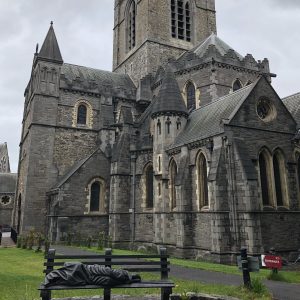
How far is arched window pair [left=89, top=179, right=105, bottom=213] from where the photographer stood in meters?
26.6

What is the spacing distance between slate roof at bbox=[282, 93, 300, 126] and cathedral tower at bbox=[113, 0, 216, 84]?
651 inches

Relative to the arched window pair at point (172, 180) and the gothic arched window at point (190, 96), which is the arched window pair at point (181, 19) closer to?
the gothic arched window at point (190, 96)

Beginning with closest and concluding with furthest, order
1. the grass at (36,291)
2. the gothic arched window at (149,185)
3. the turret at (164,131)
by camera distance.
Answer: the grass at (36,291) → the turret at (164,131) → the gothic arched window at (149,185)

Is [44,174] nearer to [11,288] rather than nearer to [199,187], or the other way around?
[199,187]

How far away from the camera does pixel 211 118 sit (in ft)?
70.7

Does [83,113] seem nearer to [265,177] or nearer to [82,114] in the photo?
[82,114]

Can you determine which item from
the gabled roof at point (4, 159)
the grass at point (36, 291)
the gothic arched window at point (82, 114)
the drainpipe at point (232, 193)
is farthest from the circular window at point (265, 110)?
the gabled roof at point (4, 159)

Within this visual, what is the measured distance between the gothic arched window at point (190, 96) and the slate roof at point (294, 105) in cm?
821

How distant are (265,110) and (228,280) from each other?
1216 cm

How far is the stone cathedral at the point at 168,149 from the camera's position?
693 inches

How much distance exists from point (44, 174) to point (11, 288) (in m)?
20.2

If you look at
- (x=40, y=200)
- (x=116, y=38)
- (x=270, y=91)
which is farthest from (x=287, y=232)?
(x=116, y=38)

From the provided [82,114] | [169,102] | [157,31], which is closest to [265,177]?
[169,102]

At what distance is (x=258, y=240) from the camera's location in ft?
53.3
